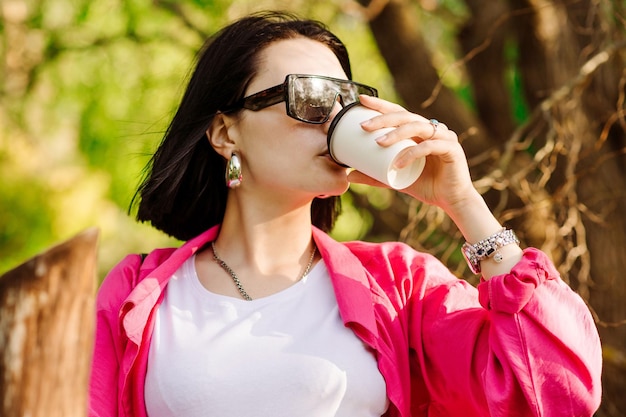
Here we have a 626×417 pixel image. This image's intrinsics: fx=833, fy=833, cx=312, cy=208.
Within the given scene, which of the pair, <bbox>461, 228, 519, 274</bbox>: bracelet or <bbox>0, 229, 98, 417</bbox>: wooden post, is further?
<bbox>461, 228, 519, 274</bbox>: bracelet

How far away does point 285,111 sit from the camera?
6.24ft

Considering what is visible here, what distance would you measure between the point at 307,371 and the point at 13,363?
2.42 feet

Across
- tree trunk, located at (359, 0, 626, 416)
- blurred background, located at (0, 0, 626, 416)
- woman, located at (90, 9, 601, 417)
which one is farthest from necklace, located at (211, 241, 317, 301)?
tree trunk, located at (359, 0, 626, 416)

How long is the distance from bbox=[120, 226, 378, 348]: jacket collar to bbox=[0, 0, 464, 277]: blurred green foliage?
80.2 inches

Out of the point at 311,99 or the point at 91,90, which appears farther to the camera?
the point at 91,90

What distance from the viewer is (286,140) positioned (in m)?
1.89

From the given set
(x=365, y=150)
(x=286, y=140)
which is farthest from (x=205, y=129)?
(x=365, y=150)

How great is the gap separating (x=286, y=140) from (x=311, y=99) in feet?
0.36

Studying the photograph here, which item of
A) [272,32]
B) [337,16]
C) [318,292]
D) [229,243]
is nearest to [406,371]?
[318,292]

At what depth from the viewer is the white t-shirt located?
5.67 ft

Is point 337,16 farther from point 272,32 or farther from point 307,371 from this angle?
point 307,371

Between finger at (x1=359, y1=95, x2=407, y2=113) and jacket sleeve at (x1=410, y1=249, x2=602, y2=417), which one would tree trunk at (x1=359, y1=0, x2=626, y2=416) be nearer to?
finger at (x1=359, y1=95, x2=407, y2=113)

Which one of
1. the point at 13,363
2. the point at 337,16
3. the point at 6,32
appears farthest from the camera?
the point at 6,32

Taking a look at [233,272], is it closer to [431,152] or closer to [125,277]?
[125,277]
